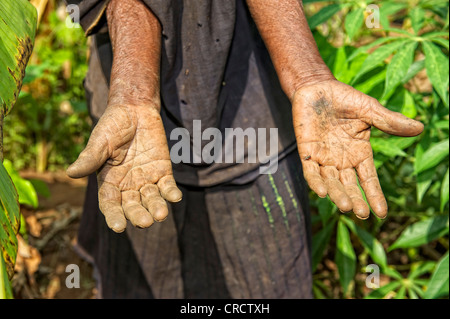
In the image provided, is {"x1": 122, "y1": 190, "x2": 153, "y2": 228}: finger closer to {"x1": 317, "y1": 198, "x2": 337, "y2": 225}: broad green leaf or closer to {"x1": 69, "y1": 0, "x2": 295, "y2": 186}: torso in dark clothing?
{"x1": 69, "y1": 0, "x2": 295, "y2": 186}: torso in dark clothing

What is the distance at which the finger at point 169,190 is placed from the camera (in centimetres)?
84

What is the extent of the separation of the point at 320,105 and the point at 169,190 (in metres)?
0.30

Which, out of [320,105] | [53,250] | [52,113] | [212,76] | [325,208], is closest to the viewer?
[320,105]

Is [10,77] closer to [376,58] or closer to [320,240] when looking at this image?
[376,58]

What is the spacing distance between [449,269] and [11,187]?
107cm

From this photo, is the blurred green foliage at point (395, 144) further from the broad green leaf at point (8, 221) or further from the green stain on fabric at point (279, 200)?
the broad green leaf at point (8, 221)

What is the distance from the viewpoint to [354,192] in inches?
34.5

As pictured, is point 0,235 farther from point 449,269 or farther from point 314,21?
point 449,269

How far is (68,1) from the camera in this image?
40.1 inches

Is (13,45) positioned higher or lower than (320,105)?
higher

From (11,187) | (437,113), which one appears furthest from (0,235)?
(437,113)

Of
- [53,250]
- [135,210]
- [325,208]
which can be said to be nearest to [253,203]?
[325,208]

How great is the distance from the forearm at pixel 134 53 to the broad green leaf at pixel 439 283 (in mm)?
847

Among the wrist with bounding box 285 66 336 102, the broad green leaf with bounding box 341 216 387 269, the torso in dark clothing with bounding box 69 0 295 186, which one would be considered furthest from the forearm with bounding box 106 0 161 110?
the broad green leaf with bounding box 341 216 387 269
